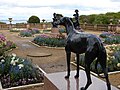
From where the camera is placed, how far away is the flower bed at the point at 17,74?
20.2 feet

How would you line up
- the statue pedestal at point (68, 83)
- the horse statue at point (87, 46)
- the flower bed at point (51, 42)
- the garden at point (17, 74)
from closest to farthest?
the horse statue at point (87, 46), the statue pedestal at point (68, 83), the garden at point (17, 74), the flower bed at point (51, 42)

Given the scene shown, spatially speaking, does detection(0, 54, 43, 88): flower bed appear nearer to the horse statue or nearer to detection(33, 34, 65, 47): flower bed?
the horse statue

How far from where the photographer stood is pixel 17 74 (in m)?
6.28

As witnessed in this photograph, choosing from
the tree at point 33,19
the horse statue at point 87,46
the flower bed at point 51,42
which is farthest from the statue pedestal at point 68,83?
the tree at point 33,19

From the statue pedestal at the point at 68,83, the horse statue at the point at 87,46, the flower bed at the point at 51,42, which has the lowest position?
the flower bed at the point at 51,42

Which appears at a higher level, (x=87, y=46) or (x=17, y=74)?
(x=87, y=46)

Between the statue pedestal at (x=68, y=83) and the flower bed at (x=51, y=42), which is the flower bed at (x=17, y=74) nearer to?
the statue pedestal at (x=68, y=83)

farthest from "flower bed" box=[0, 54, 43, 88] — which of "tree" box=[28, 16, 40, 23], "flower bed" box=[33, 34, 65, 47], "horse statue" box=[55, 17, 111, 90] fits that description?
"tree" box=[28, 16, 40, 23]

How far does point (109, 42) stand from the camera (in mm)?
16188

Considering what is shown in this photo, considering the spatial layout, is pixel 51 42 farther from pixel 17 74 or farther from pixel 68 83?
pixel 68 83

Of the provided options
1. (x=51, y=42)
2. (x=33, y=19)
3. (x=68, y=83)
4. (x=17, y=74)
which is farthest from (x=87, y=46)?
(x=33, y=19)

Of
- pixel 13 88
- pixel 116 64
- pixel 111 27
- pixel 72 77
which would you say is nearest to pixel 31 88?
pixel 13 88

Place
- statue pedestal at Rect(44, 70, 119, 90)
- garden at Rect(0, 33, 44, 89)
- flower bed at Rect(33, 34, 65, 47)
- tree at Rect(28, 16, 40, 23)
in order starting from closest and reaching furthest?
statue pedestal at Rect(44, 70, 119, 90) → garden at Rect(0, 33, 44, 89) → flower bed at Rect(33, 34, 65, 47) → tree at Rect(28, 16, 40, 23)

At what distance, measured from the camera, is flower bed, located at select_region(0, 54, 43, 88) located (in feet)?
20.2
